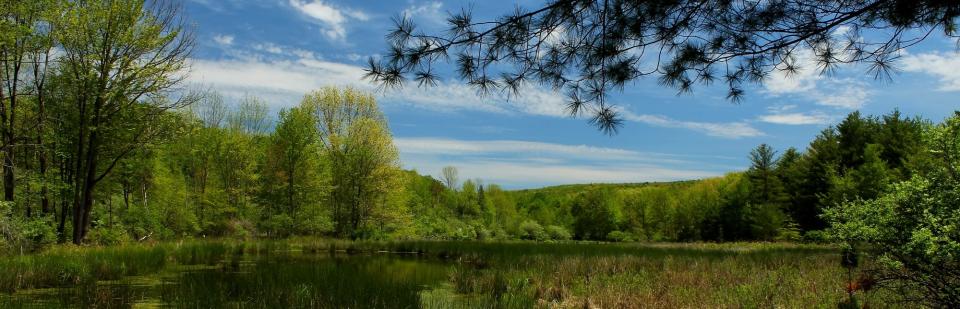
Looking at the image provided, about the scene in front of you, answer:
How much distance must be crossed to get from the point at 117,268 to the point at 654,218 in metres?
52.6

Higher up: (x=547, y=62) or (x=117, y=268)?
(x=547, y=62)

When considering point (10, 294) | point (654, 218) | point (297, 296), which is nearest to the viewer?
point (297, 296)

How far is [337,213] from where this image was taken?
3597 cm

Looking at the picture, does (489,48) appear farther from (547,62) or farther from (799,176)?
(799,176)

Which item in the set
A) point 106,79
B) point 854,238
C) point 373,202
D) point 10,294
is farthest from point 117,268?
point 373,202

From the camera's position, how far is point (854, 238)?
7445 mm

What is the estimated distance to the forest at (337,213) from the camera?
7.01m

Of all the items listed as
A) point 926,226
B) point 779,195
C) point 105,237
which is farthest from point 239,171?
point 779,195

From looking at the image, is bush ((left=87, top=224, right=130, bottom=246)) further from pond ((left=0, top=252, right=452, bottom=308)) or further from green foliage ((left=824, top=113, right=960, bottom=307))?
green foliage ((left=824, top=113, right=960, bottom=307))

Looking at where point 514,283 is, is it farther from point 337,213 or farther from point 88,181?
Result: point 337,213

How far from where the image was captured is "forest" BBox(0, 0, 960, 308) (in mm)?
7012

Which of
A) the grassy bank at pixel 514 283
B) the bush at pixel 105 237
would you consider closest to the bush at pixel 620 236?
the grassy bank at pixel 514 283

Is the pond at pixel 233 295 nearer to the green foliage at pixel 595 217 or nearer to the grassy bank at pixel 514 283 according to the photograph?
the grassy bank at pixel 514 283

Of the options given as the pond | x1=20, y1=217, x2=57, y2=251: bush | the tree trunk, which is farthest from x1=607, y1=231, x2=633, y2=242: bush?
x1=20, y1=217, x2=57, y2=251: bush
